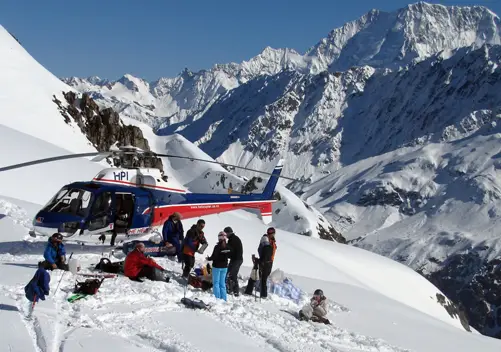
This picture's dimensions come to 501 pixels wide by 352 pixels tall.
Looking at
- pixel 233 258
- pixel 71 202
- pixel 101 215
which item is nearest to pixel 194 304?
pixel 233 258

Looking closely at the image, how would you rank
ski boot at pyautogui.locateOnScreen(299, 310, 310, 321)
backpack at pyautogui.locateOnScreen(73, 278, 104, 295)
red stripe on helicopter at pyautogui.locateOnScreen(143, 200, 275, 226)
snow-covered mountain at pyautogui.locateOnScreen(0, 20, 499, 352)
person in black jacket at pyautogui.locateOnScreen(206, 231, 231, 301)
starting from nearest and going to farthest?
1. snow-covered mountain at pyautogui.locateOnScreen(0, 20, 499, 352)
2. backpack at pyautogui.locateOnScreen(73, 278, 104, 295)
3. person in black jacket at pyautogui.locateOnScreen(206, 231, 231, 301)
4. ski boot at pyautogui.locateOnScreen(299, 310, 310, 321)
5. red stripe on helicopter at pyautogui.locateOnScreen(143, 200, 275, 226)

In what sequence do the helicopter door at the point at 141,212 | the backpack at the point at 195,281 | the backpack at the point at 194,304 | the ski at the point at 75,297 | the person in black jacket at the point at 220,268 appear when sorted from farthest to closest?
the helicopter door at the point at 141,212 < the backpack at the point at 195,281 < the person in black jacket at the point at 220,268 < the backpack at the point at 194,304 < the ski at the point at 75,297

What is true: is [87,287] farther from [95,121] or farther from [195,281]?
[95,121]

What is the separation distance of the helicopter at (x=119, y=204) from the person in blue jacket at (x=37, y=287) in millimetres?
3718

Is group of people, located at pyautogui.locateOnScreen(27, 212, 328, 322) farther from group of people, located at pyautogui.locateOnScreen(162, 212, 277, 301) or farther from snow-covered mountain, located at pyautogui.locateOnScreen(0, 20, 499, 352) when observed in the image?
snow-covered mountain, located at pyautogui.locateOnScreen(0, 20, 499, 352)

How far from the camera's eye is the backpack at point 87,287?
40.4 ft

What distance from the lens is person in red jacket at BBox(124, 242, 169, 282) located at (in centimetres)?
1423

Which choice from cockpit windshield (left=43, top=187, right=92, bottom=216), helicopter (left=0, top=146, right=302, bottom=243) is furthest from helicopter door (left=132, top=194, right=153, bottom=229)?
cockpit windshield (left=43, top=187, right=92, bottom=216)

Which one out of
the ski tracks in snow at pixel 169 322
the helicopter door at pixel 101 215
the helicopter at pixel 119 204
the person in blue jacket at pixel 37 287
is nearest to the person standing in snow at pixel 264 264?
the ski tracks in snow at pixel 169 322

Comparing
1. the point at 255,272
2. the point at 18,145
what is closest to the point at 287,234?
the point at 18,145

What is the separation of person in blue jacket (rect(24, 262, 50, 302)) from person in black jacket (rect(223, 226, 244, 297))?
216 inches

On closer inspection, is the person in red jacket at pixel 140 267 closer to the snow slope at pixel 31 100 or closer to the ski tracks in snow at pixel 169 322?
the ski tracks in snow at pixel 169 322

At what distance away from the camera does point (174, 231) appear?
17609 mm

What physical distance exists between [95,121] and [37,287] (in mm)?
57663
